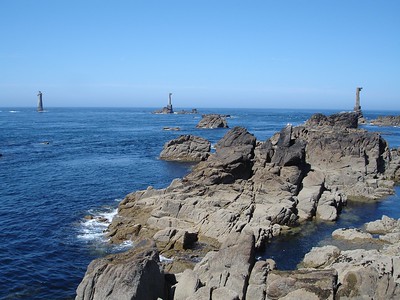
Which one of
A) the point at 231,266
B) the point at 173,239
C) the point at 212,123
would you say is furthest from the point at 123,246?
the point at 212,123

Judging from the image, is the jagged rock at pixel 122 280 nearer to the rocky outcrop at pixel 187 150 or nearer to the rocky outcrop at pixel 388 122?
the rocky outcrop at pixel 187 150

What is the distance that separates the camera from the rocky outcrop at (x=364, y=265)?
69.8 feet

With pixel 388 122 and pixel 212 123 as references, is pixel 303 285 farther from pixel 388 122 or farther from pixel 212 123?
pixel 388 122

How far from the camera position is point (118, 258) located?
2234 centimetres

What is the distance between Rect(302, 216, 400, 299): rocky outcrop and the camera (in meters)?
21.3

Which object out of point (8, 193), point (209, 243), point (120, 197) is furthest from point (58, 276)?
point (8, 193)

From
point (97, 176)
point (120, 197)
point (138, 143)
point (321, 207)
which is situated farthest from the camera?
point (138, 143)

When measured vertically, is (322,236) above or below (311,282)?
below

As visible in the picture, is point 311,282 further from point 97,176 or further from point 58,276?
point 97,176

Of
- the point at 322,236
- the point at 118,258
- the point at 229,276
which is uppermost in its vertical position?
the point at 118,258

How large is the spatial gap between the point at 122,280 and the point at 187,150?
66.0 m

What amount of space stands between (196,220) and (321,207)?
1519 cm

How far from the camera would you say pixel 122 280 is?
67.2 ft

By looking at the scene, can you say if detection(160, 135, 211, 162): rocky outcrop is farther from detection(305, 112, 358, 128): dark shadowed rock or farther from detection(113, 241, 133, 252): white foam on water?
detection(305, 112, 358, 128): dark shadowed rock
